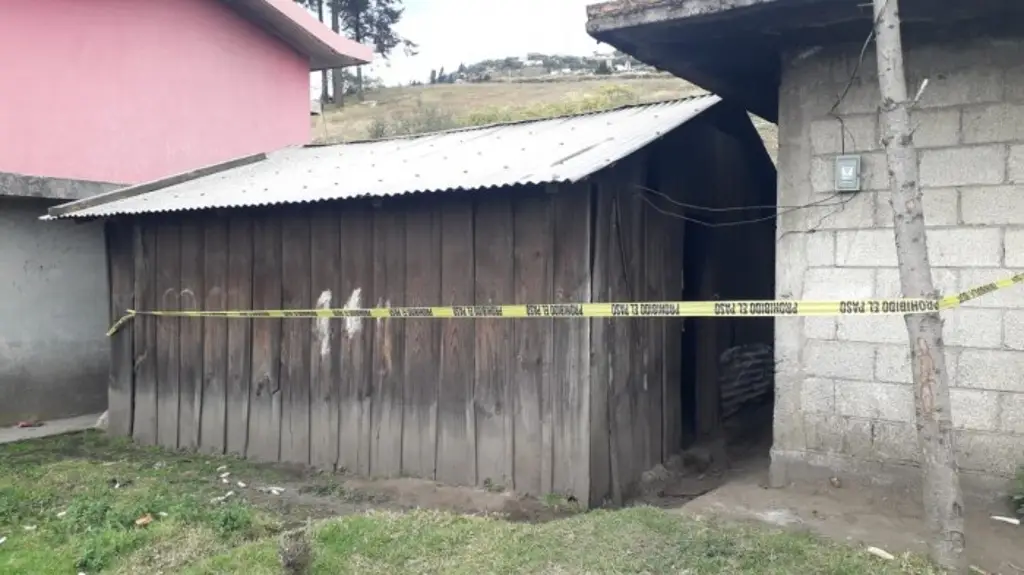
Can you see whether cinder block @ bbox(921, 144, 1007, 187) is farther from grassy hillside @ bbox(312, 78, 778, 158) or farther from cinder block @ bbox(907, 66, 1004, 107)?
grassy hillside @ bbox(312, 78, 778, 158)

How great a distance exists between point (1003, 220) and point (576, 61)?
53.4 m

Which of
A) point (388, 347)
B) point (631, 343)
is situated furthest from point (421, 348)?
point (631, 343)

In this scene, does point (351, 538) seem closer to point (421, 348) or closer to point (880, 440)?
point (421, 348)

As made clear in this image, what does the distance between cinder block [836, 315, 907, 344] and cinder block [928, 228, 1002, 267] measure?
480 mm

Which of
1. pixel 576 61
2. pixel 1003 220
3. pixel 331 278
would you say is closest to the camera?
pixel 1003 220

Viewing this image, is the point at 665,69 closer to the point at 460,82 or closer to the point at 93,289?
the point at 93,289

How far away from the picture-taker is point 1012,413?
514cm

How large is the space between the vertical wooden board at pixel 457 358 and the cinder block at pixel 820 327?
8.60 feet

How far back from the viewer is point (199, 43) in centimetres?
1320

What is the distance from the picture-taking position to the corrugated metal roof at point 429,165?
6.26 meters

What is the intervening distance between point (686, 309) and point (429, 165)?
3.15 metres

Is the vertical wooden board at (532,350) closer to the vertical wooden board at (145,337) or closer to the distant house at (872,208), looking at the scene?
the distant house at (872,208)

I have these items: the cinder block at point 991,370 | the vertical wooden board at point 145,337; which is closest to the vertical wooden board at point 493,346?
the cinder block at point 991,370

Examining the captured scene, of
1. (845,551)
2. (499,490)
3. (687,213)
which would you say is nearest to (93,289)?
(499,490)
